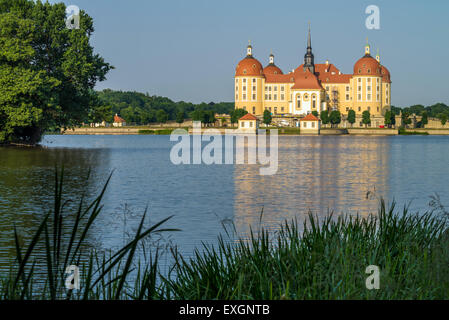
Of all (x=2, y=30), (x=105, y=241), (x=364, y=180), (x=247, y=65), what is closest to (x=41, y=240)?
(x=105, y=241)

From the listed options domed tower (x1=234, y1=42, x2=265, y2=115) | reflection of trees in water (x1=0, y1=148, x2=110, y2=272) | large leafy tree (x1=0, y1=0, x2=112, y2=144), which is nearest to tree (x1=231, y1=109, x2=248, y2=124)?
domed tower (x1=234, y1=42, x2=265, y2=115)

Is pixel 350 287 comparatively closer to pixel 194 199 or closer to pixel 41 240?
pixel 41 240

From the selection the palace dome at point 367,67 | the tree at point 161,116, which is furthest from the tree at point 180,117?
the palace dome at point 367,67

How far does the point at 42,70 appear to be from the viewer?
36.6m

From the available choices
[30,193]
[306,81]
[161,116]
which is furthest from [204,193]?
[161,116]

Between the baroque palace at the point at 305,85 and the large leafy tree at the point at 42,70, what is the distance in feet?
260

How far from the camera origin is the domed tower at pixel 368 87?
119875 millimetres

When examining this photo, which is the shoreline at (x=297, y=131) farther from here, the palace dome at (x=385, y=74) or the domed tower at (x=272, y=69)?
the domed tower at (x=272, y=69)

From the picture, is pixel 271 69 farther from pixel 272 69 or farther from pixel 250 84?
pixel 250 84

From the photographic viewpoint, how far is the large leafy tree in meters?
34.7

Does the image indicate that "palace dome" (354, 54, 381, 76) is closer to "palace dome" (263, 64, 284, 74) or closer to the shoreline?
the shoreline

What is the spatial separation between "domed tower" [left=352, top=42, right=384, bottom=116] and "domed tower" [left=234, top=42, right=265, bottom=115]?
63.4 ft
